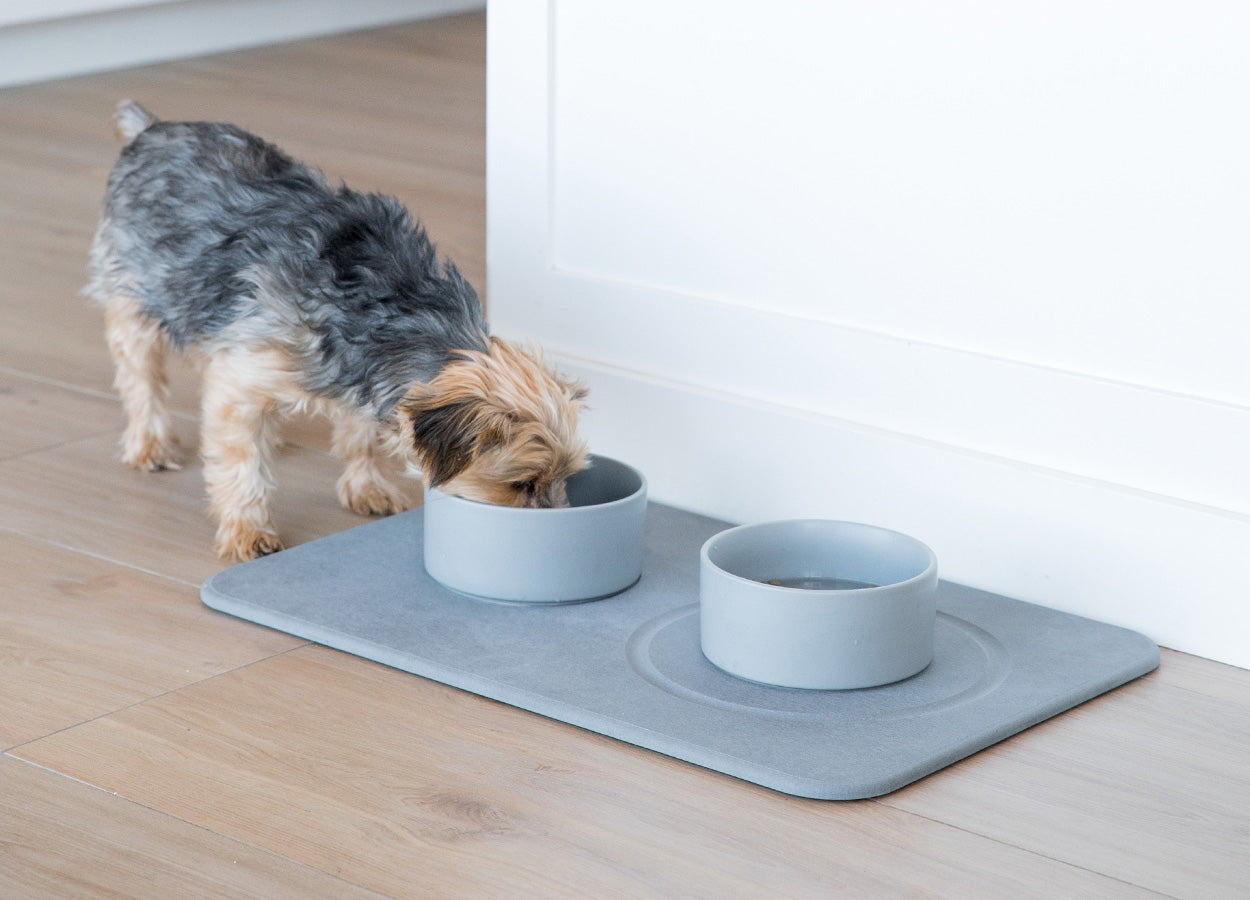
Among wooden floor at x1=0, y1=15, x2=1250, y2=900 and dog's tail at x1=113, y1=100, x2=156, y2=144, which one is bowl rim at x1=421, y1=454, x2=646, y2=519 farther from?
dog's tail at x1=113, y1=100, x2=156, y2=144

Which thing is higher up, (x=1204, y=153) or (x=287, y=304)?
(x=1204, y=153)

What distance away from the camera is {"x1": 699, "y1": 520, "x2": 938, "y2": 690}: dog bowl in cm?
194

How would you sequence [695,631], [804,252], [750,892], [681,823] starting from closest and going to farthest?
1. [750,892]
2. [681,823]
3. [695,631]
4. [804,252]

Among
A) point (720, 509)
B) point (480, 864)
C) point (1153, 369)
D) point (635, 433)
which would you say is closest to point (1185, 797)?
point (1153, 369)

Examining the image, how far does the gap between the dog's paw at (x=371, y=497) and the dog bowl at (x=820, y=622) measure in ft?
2.34

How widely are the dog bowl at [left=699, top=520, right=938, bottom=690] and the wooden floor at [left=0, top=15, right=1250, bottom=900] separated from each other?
0.18 m

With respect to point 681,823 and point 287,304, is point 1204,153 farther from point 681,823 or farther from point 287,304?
point 287,304

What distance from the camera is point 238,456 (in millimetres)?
2434

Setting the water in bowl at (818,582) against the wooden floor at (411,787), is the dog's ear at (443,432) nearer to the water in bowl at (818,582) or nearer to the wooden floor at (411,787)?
the wooden floor at (411,787)

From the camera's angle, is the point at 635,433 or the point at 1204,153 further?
the point at 635,433

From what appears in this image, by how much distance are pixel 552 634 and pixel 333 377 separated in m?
0.50

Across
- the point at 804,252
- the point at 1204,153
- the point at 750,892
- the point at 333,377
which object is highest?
the point at 1204,153

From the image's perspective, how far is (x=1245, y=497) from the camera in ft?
6.93

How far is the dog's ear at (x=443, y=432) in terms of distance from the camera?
6.84 feet
